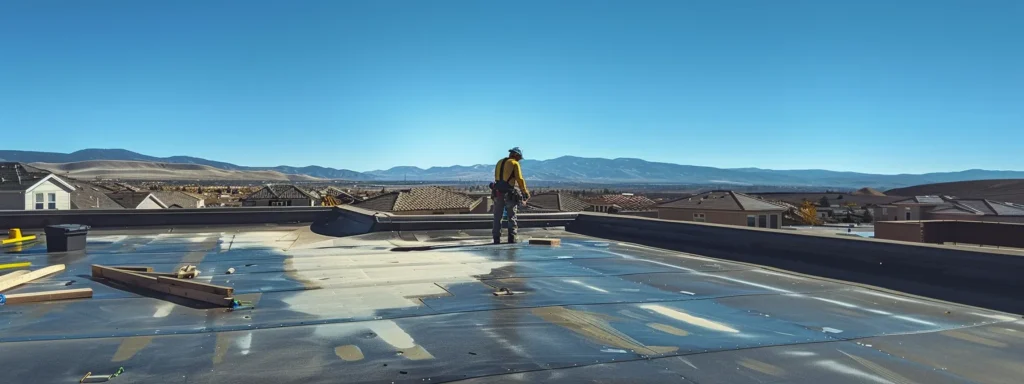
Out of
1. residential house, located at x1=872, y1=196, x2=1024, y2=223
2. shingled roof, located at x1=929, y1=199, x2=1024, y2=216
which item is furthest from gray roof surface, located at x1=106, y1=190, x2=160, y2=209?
shingled roof, located at x1=929, y1=199, x2=1024, y2=216

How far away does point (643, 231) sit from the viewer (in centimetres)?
1444

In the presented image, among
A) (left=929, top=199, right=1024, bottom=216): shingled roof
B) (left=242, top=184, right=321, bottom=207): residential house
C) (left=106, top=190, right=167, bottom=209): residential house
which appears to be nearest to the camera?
(left=929, top=199, right=1024, bottom=216): shingled roof

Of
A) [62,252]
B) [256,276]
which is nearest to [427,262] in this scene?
[256,276]

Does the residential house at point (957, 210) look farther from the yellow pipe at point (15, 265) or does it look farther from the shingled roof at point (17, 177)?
the shingled roof at point (17, 177)

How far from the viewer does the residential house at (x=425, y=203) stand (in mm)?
44562

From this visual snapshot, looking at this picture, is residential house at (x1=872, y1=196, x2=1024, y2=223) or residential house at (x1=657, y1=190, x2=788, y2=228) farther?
residential house at (x1=657, y1=190, x2=788, y2=228)

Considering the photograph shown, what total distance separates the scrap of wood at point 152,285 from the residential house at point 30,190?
33.1 metres

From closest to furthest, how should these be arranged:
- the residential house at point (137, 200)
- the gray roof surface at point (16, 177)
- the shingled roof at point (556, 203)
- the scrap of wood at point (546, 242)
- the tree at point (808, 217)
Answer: the scrap of wood at point (546, 242), the gray roof surface at point (16, 177), the residential house at point (137, 200), the shingled roof at point (556, 203), the tree at point (808, 217)

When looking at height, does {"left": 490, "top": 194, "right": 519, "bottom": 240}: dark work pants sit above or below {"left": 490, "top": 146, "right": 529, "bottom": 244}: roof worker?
below

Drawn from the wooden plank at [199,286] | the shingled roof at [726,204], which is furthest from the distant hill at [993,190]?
the wooden plank at [199,286]

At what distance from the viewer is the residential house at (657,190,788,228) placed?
4362 cm

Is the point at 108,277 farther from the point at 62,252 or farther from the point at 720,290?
the point at 720,290

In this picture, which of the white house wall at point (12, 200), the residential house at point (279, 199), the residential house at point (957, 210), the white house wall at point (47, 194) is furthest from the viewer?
the residential house at point (279, 199)

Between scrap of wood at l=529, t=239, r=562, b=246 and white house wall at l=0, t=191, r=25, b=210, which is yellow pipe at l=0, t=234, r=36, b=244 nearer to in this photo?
scrap of wood at l=529, t=239, r=562, b=246
